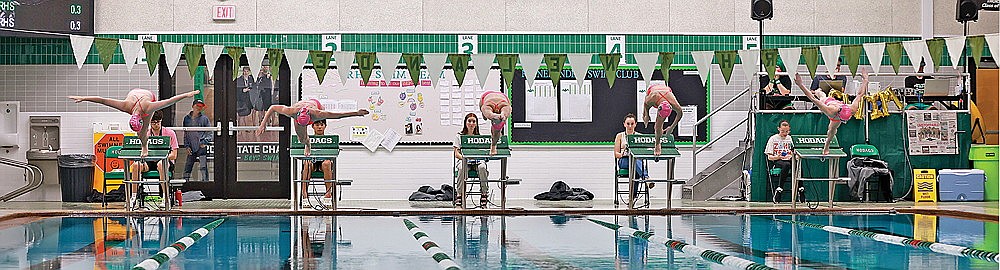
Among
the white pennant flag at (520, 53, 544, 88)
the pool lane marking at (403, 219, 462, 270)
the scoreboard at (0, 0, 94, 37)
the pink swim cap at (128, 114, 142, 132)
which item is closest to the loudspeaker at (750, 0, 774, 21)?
the white pennant flag at (520, 53, 544, 88)

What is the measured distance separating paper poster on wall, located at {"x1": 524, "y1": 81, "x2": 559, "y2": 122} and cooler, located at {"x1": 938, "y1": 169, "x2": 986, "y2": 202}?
4.80 m

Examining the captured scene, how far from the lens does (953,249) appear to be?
899 centimetres

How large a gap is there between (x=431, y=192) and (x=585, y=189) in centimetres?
204

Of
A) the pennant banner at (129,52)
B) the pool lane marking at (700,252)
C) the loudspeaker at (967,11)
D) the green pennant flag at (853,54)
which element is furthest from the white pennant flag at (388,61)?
the loudspeaker at (967,11)

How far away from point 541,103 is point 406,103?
1716 mm

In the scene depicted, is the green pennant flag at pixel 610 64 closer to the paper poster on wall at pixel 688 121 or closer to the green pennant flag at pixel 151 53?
the paper poster on wall at pixel 688 121

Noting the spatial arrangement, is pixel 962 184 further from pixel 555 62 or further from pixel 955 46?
pixel 555 62

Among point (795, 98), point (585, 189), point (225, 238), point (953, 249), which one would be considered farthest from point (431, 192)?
point (953, 249)

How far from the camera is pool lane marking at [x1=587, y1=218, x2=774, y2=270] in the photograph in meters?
7.79

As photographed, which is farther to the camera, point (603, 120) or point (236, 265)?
point (603, 120)

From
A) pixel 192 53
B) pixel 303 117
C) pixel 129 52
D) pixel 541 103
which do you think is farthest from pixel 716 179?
pixel 129 52

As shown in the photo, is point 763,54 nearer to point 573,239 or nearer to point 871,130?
point 871,130

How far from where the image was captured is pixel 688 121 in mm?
16891

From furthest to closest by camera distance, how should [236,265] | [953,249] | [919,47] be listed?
[919,47], [953,249], [236,265]
